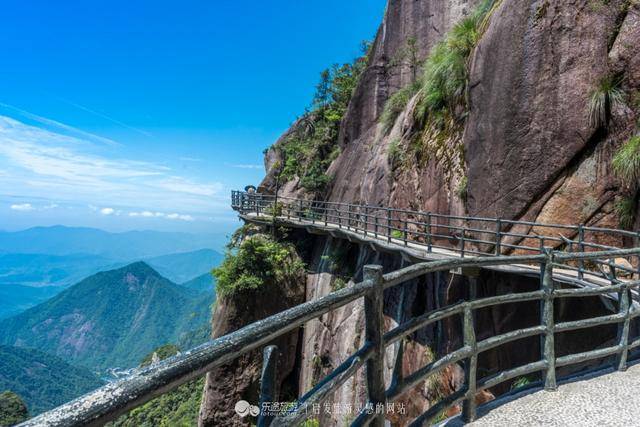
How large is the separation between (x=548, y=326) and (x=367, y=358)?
2.03 meters

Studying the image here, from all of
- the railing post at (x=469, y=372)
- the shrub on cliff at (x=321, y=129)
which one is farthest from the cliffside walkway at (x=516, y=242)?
the shrub on cliff at (x=321, y=129)

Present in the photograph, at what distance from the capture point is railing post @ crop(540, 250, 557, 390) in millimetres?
3235

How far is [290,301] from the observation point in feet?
53.6

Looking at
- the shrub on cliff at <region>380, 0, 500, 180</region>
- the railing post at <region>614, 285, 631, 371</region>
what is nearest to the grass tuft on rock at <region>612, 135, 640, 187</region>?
the shrub on cliff at <region>380, 0, 500, 180</region>

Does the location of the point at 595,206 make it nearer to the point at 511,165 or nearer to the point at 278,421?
the point at 511,165

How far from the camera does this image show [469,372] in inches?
112

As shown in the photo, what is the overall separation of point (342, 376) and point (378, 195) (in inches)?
560

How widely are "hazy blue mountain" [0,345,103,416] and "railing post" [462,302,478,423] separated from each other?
112 meters

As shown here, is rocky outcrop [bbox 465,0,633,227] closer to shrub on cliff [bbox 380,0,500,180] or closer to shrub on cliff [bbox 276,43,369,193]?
shrub on cliff [bbox 380,0,500,180]

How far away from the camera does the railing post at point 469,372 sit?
2.78 meters

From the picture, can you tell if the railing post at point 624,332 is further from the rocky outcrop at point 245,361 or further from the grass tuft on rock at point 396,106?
the grass tuft on rock at point 396,106

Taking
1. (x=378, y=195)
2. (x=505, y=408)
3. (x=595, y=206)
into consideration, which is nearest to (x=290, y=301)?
(x=378, y=195)

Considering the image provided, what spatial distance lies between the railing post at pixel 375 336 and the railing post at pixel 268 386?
73 cm

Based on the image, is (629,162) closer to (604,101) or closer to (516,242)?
(604,101)
